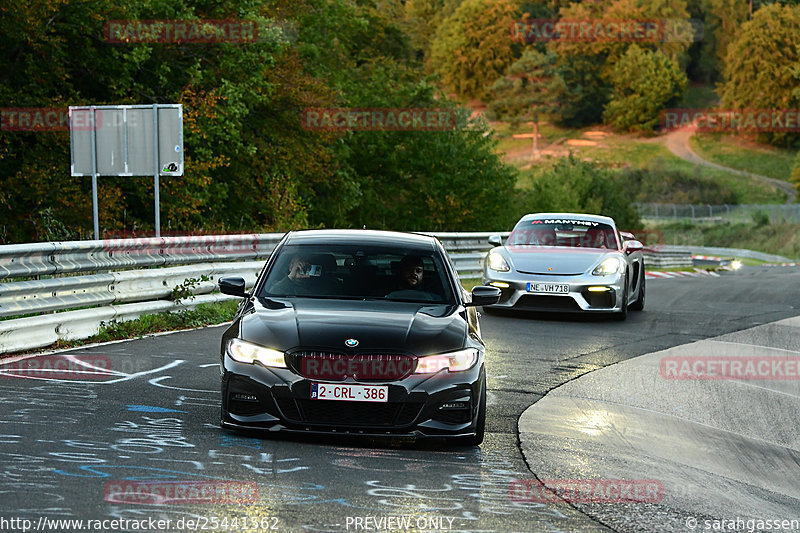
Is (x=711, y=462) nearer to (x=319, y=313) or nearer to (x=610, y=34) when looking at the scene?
(x=319, y=313)

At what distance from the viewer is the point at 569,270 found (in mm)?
15055

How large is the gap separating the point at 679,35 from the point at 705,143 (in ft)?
97.7

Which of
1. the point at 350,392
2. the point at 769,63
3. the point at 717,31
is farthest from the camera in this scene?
the point at 717,31

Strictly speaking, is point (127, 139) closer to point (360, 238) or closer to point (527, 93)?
point (360, 238)

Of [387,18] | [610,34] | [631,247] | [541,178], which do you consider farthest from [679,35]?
[631,247]

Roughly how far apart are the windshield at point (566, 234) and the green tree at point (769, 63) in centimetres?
12893

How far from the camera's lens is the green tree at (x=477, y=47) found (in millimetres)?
168125

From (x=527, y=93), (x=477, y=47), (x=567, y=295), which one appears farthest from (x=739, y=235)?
(x=477, y=47)

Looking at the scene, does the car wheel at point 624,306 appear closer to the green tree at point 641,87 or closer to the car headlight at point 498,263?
the car headlight at point 498,263

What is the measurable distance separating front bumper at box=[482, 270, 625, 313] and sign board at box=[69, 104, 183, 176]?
5874 mm

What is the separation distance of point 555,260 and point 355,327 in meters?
8.79

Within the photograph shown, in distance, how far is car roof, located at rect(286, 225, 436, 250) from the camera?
26.8 ft

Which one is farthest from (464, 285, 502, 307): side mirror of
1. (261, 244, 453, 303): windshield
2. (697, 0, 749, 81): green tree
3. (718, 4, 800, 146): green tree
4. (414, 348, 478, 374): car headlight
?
(697, 0, 749, 81): green tree

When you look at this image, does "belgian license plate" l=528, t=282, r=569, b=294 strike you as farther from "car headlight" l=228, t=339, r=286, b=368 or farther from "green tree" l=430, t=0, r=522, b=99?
"green tree" l=430, t=0, r=522, b=99
